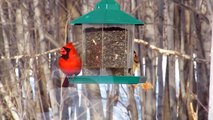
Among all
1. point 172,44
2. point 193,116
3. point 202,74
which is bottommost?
point 193,116

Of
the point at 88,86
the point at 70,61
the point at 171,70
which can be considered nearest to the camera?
the point at 70,61

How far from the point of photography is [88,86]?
11.0ft

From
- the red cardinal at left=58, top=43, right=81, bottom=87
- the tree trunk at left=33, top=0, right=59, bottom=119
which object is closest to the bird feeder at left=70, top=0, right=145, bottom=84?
the red cardinal at left=58, top=43, right=81, bottom=87

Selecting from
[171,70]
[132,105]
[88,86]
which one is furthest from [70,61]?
[171,70]

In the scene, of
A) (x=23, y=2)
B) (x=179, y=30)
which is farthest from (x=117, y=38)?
(x=179, y=30)

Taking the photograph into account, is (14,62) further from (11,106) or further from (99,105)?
(99,105)

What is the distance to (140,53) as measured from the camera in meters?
3.65

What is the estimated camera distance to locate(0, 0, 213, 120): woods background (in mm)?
3436

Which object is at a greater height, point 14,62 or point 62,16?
point 62,16

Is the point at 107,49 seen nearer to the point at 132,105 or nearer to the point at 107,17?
the point at 107,17

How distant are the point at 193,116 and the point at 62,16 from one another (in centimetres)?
140

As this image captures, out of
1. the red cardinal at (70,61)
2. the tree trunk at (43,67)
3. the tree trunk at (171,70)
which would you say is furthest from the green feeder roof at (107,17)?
the tree trunk at (171,70)

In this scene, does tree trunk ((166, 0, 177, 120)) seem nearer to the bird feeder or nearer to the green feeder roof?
the bird feeder

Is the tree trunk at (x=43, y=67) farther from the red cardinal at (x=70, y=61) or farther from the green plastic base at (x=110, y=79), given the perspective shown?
the green plastic base at (x=110, y=79)
